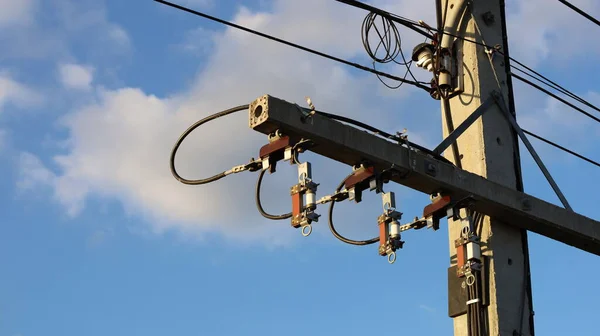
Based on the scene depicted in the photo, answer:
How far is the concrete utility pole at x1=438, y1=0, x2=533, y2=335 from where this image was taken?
10.5 metres

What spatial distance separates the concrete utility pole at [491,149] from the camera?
10.5 meters

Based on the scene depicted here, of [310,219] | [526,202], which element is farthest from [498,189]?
[310,219]

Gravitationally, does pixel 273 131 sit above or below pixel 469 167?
below

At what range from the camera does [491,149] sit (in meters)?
11.0

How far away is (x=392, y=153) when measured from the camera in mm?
9953

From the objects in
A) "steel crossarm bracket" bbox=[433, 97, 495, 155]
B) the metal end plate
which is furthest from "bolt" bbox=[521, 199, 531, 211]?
the metal end plate

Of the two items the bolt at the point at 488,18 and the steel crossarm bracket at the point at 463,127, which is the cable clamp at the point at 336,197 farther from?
the bolt at the point at 488,18

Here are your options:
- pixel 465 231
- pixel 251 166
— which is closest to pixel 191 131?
pixel 251 166

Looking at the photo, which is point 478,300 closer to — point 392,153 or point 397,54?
point 392,153

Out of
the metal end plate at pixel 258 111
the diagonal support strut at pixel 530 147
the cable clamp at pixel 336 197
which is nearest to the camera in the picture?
the metal end plate at pixel 258 111

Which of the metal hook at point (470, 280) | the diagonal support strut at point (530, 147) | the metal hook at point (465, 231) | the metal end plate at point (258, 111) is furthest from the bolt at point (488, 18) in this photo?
the metal end plate at point (258, 111)

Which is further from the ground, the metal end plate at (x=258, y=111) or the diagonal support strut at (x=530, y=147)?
the diagonal support strut at (x=530, y=147)

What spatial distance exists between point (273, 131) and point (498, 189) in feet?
7.79

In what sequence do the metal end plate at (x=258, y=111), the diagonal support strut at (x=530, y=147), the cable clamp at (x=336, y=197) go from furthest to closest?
the diagonal support strut at (x=530, y=147) < the cable clamp at (x=336, y=197) < the metal end plate at (x=258, y=111)
